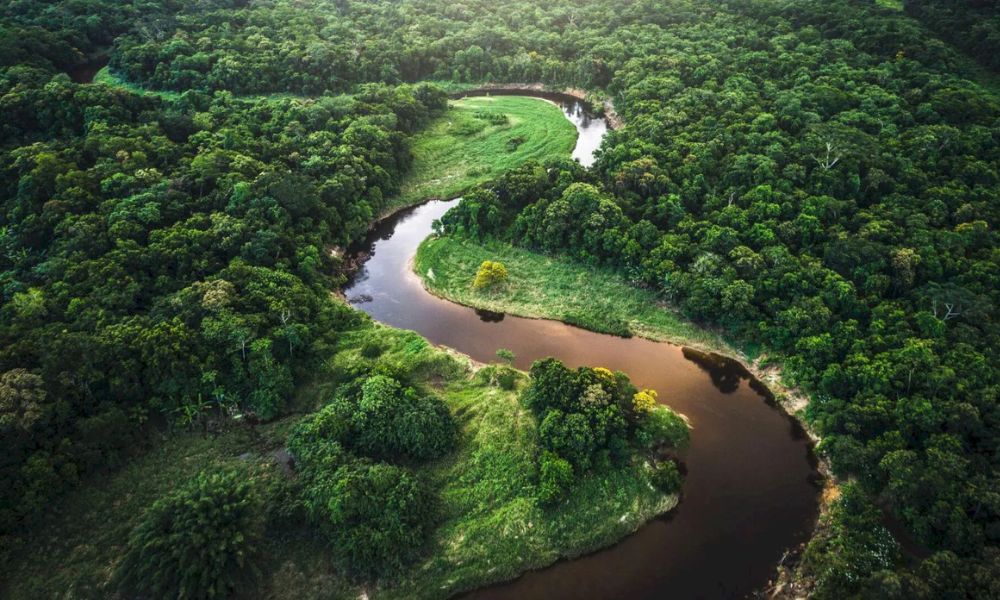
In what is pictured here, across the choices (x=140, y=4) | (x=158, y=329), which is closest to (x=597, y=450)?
(x=158, y=329)

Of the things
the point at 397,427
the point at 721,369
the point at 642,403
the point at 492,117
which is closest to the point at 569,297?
the point at 721,369

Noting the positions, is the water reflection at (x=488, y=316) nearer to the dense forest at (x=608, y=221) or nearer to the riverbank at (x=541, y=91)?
the dense forest at (x=608, y=221)

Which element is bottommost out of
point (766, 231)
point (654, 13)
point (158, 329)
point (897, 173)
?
point (158, 329)

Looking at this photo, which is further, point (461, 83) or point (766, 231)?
point (461, 83)

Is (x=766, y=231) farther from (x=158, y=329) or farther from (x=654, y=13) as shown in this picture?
(x=654, y=13)

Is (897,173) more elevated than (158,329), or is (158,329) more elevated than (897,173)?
(897,173)

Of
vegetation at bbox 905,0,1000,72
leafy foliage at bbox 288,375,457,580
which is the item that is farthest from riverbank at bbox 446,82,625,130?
leafy foliage at bbox 288,375,457,580

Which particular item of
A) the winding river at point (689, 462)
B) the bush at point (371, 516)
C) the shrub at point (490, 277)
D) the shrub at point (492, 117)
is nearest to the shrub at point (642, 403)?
the winding river at point (689, 462)
